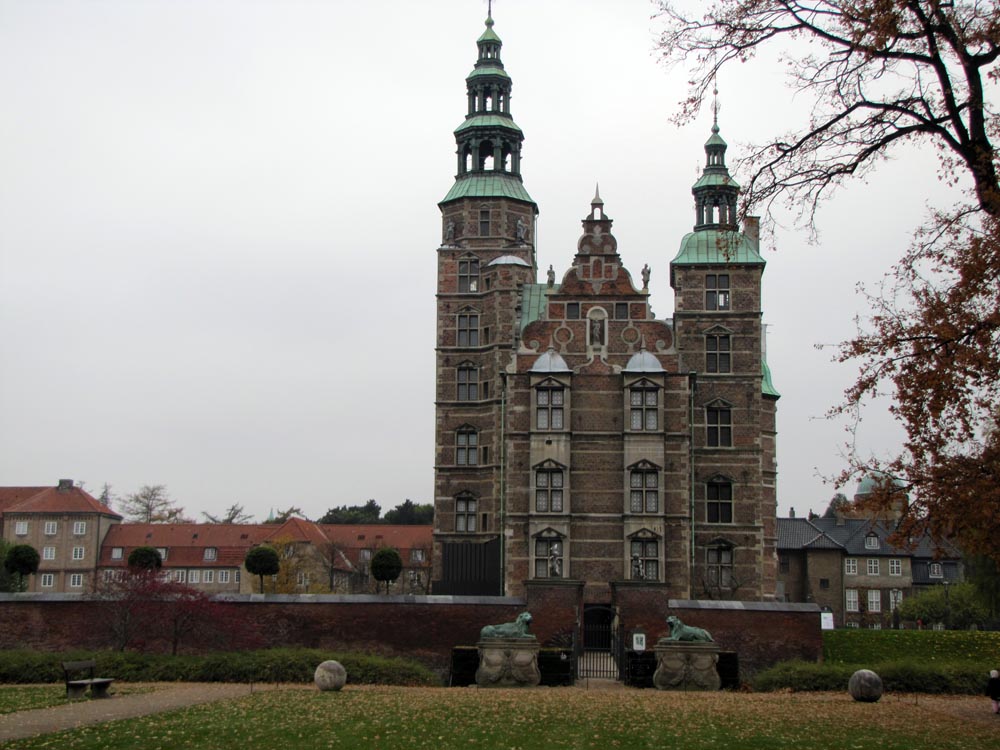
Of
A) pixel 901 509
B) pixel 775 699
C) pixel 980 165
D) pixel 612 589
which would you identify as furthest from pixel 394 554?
pixel 980 165

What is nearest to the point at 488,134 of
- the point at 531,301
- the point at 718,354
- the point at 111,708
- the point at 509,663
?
the point at 531,301

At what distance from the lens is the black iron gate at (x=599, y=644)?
1385 inches

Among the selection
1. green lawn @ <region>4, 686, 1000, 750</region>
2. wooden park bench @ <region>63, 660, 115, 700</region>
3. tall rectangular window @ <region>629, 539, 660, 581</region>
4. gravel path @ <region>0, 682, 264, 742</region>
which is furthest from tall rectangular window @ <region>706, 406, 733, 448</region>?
wooden park bench @ <region>63, 660, 115, 700</region>

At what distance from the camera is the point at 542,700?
25516 mm

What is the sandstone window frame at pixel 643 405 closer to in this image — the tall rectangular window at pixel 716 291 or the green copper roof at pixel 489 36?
the tall rectangular window at pixel 716 291

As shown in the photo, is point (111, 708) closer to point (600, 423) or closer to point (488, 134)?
point (600, 423)

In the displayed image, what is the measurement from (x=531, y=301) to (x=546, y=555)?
42.0ft

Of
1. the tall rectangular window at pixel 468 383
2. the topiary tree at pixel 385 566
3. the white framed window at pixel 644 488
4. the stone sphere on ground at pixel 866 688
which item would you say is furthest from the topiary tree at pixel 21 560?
the stone sphere on ground at pixel 866 688

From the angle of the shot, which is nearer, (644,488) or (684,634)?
(684,634)

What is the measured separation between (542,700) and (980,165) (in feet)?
46.7

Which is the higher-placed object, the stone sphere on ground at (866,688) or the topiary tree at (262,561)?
the topiary tree at (262,561)

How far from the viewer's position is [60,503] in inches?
3319

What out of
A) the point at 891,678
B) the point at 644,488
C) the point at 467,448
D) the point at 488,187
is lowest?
the point at 891,678

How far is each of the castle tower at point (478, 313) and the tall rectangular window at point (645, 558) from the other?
6.76m
